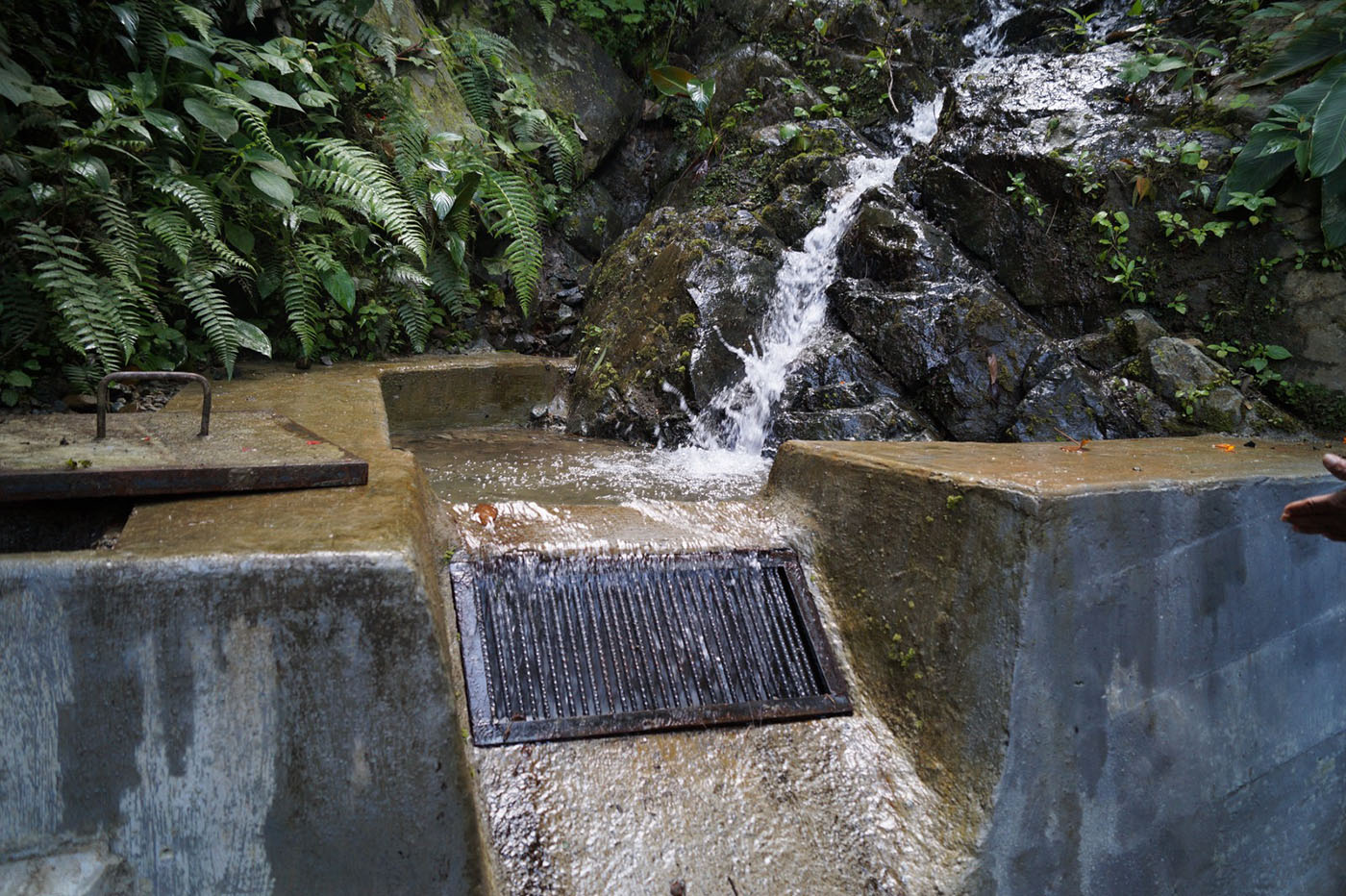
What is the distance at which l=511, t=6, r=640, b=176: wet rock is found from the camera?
24.3ft

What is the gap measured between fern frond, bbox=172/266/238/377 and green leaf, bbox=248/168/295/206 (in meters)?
0.56

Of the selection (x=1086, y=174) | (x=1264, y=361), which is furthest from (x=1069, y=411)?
(x=1086, y=174)

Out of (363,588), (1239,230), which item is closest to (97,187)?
(363,588)

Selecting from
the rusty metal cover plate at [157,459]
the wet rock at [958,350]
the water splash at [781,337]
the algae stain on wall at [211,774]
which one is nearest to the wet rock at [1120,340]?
the wet rock at [958,350]

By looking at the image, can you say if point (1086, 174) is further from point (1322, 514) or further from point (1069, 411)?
point (1322, 514)

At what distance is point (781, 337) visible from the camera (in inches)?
207

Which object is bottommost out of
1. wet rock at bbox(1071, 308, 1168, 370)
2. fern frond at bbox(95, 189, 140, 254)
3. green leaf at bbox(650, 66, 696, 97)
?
wet rock at bbox(1071, 308, 1168, 370)

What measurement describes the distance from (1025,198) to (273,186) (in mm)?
4502

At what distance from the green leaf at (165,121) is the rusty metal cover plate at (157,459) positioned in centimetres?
208

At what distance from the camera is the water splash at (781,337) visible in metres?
4.92

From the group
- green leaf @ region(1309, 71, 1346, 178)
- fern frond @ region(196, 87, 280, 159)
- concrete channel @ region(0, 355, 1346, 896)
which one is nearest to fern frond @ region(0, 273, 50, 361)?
fern frond @ region(196, 87, 280, 159)

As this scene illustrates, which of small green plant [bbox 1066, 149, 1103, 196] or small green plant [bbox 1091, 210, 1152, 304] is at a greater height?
small green plant [bbox 1066, 149, 1103, 196]

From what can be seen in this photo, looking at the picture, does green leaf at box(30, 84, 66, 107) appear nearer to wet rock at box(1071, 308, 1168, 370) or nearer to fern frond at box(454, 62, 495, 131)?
fern frond at box(454, 62, 495, 131)

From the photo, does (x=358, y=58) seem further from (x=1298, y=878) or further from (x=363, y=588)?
(x=1298, y=878)
